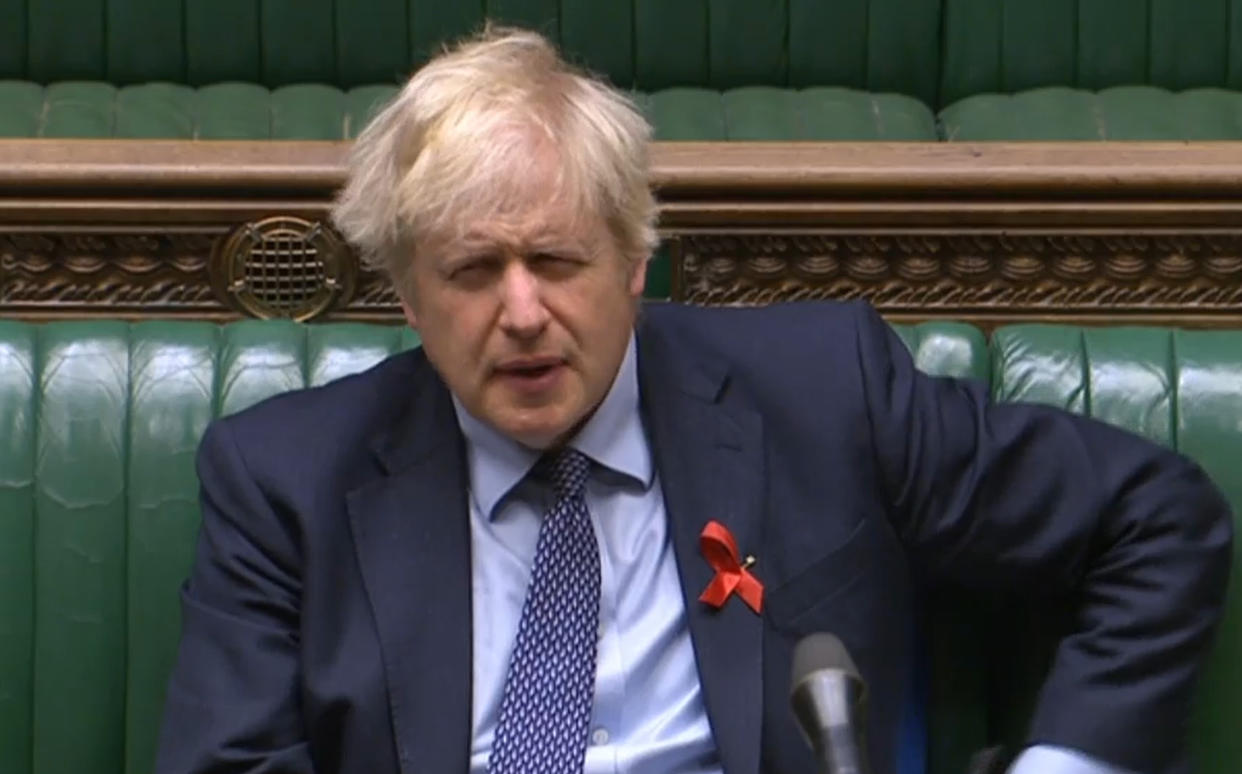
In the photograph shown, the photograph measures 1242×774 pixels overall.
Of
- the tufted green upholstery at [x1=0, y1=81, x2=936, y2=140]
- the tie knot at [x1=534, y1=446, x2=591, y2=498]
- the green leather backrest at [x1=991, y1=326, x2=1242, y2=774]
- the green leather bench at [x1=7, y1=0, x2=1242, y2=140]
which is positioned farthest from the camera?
the green leather bench at [x1=7, y1=0, x2=1242, y2=140]

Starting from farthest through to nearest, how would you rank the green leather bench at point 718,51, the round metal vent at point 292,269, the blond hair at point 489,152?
the green leather bench at point 718,51, the round metal vent at point 292,269, the blond hair at point 489,152

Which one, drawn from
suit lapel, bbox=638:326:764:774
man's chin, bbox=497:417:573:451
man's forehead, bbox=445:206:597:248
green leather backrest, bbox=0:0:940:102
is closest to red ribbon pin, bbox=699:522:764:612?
suit lapel, bbox=638:326:764:774

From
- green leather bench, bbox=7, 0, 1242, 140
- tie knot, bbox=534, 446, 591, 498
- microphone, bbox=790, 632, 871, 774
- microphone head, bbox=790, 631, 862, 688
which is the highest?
green leather bench, bbox=7, 0, 1242, 140

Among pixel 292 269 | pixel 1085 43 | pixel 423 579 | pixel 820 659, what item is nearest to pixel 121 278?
Answer: pixel 292 269

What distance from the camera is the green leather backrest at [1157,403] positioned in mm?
1623

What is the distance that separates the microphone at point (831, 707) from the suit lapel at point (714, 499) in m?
0.56

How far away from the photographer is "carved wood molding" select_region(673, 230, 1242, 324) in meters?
2.18

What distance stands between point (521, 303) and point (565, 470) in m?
0.16

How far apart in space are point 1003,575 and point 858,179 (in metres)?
0.68

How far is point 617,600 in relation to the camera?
59.6 inches

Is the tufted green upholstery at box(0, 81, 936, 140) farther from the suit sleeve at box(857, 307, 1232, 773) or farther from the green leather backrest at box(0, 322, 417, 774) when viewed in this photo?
the suit sleeve at box(857, 307, 1232, 773)

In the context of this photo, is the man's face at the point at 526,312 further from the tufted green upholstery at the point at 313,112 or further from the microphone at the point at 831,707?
the tufted green upholstery at the point at 313,112

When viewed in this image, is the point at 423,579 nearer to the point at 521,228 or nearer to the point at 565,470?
the point at 565,470

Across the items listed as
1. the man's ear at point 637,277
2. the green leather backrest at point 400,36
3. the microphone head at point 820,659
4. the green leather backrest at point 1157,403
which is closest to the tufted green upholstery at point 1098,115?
the green leather backrest at point 400,36
